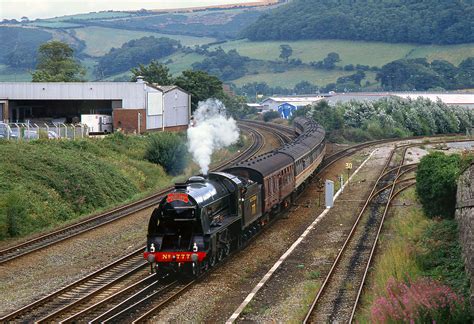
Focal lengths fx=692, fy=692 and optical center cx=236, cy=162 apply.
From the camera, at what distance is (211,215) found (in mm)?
22953

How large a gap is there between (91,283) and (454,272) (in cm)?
1123

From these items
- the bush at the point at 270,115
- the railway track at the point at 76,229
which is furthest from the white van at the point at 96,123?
the bush at the point at 270,115

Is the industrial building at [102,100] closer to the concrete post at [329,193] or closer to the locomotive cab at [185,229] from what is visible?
the concrete post at [329,193]

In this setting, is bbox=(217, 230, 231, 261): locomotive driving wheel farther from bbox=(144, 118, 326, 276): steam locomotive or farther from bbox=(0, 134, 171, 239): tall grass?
bbox=(0, 134, 171, 239): tall grass

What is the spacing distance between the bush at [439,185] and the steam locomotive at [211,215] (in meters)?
6.60

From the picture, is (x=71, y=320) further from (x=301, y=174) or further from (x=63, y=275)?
(x=301, y=174)

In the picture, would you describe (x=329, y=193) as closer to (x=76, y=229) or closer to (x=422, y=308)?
(x=76, y=229)

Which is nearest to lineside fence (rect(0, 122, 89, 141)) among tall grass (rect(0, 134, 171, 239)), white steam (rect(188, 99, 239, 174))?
tall grass (rect(0, 134, 171, 239))

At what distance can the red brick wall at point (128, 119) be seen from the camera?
59.4 metres

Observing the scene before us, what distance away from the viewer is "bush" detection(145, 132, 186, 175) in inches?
2028

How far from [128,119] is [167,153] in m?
8.91

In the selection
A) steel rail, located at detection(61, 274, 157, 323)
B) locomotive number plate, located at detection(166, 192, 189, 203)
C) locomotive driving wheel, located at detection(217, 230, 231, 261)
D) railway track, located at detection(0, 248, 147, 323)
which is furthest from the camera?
locomotive driving wheel, located at detection(217, 230, 231, 261)

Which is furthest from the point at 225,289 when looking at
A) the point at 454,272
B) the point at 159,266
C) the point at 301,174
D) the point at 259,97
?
the point at 259,97

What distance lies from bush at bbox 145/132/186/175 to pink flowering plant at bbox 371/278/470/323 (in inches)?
1410
